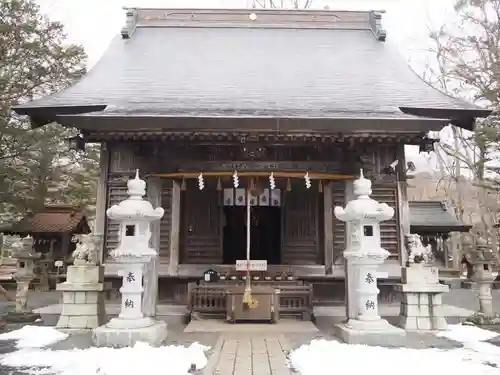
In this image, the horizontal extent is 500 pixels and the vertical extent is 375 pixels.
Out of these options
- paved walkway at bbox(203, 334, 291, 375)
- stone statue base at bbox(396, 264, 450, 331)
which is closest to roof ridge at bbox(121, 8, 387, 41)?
stone statue base at bbox(396, 264, 450, 331)

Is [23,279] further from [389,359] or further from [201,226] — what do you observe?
[389,359]

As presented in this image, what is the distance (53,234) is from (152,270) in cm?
1165

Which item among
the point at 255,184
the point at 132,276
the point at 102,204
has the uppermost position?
the point at 255,184

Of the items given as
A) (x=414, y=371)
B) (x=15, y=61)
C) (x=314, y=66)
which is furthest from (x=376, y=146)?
(x=15, y=61)

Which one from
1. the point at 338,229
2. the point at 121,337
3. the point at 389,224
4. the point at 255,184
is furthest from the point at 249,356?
the point at 389,224

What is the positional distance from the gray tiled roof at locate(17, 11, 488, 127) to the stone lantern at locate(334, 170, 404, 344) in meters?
1.70

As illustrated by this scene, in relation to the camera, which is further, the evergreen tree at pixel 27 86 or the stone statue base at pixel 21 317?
the evergreen tree at pixel 27 86

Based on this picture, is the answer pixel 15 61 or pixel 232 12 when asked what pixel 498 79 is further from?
pixel 15 61

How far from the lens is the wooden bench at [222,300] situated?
8.68 meters

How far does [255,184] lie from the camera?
331 inches

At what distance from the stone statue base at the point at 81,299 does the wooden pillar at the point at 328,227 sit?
4.74 meters

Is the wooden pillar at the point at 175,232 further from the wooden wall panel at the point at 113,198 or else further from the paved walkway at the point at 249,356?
the paved walkway at the point at 249,356

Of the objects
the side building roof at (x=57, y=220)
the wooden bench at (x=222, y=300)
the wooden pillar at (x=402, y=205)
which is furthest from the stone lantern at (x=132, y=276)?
the side building roof at (x=57, y=220)

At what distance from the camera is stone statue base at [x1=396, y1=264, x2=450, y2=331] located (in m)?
7.92
